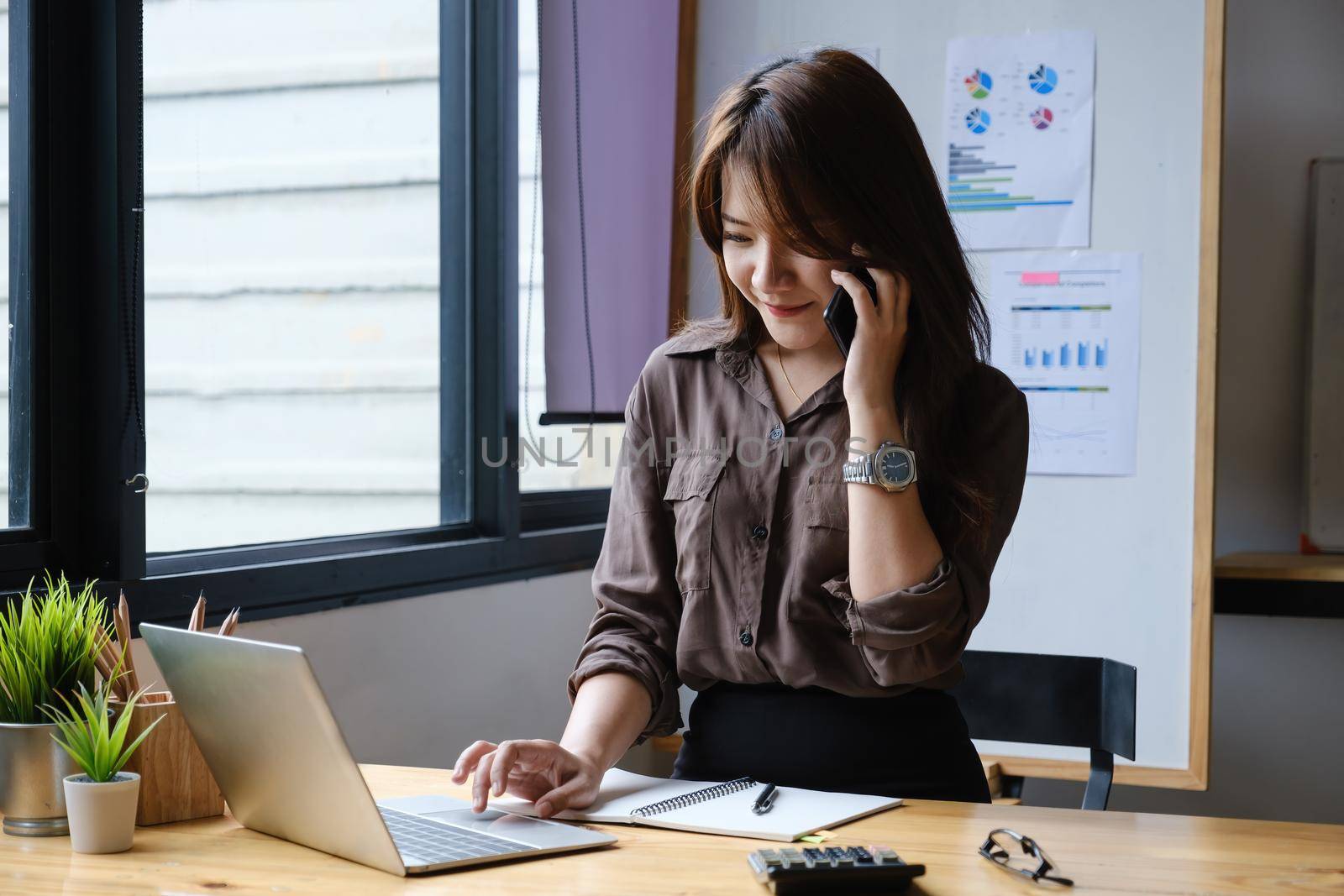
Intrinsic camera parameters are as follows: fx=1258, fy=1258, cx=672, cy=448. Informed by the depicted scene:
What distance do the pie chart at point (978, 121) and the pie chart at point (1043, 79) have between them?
0.11 m

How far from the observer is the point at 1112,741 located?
5.92 ft

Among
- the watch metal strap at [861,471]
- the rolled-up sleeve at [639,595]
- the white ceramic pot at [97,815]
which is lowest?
the white ceramic pot at [97,815]

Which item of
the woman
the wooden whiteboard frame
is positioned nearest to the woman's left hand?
the woman

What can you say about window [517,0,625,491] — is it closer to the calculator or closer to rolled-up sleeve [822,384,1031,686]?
rolled-up sleeve [822,384,1031,686]

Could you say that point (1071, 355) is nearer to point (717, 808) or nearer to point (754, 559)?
point (754, 559)

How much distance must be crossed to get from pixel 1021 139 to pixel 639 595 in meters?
1.56

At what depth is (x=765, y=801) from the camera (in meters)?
1.19

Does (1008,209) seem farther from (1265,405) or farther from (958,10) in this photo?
(1265,405)

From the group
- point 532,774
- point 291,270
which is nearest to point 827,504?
point 532,774

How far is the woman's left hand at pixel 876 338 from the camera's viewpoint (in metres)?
1.40

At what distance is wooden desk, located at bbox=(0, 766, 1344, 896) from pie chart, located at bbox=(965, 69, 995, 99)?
1832 mm

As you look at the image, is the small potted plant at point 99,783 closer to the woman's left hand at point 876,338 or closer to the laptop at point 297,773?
the laptop at point 297,773

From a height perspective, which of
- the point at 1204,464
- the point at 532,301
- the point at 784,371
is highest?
the point at 532,301

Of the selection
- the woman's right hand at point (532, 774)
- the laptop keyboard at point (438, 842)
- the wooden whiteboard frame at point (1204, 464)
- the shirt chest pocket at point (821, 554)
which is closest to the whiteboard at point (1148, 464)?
the wooden whiteboard frame at point (1204, 464)
